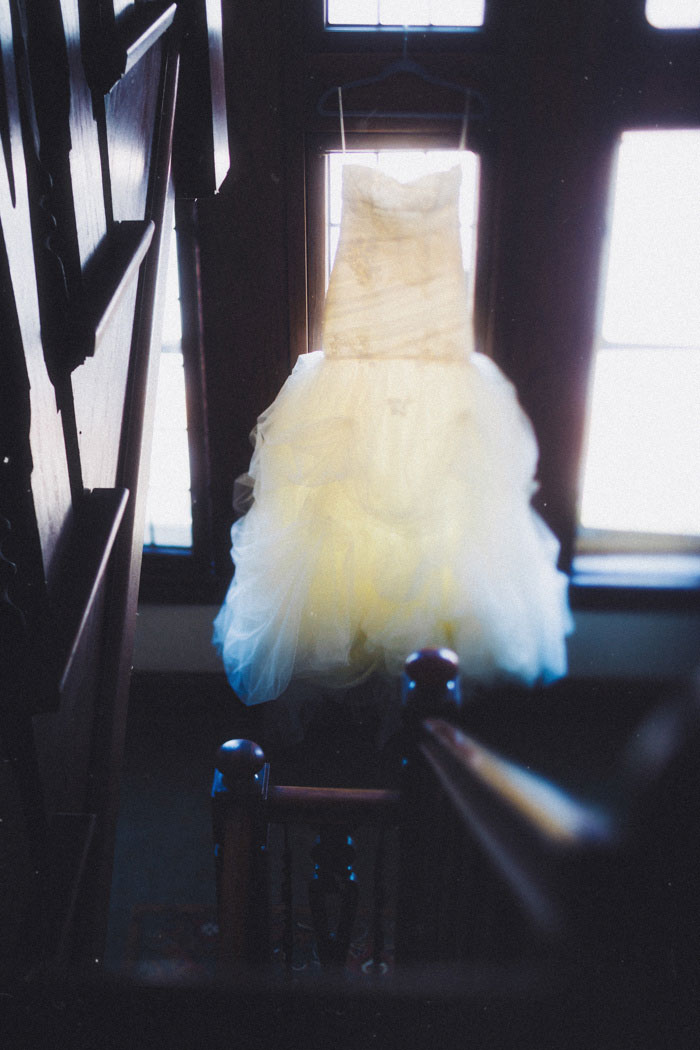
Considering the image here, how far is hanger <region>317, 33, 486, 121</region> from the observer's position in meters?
1.99

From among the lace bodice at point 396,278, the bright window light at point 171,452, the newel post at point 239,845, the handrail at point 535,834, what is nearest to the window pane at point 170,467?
the bright window light at point 171,452

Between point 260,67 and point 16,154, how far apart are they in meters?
1.79

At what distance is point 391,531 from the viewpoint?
204 centimetres

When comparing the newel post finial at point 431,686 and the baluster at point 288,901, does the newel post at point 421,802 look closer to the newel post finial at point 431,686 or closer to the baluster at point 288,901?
the newel post finial at point 431,686

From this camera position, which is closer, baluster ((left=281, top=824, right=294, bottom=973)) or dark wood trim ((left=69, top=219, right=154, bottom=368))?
dark wood trim ((left=69, top=219, right=154, bottom=368))

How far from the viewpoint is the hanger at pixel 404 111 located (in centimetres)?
199

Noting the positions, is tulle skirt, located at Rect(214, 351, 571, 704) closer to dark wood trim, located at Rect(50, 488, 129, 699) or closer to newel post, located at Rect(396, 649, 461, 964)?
newel post, located at Rect(396, 649, 461, 964)

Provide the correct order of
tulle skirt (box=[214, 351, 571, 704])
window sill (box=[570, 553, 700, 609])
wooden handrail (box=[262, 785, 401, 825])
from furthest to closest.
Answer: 1. window sill (box=[570, 553, 700, 609])
2. tulle skirt (box=[214, 351, 571, 704])
3. wooden handrail (box=[262, 785, 401, 825])

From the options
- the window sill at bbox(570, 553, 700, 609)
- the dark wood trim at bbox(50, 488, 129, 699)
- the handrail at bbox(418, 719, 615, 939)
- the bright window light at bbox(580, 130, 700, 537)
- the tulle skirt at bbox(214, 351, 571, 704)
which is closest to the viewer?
the handrail at bbox(418, 719, 615, 939)

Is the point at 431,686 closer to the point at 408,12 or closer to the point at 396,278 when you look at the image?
the point at 396,278

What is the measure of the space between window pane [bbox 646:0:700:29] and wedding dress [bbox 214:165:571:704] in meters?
0.86

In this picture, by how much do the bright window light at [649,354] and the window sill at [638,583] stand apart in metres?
0.13

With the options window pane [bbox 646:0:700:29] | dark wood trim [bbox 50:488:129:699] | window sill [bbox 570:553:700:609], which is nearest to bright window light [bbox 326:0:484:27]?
window pane [bbox 646:0:700:29]

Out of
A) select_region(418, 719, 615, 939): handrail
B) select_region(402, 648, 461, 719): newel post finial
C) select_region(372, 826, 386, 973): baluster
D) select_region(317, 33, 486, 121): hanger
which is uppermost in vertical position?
select_region(317, 33, 486, 121): hanger
